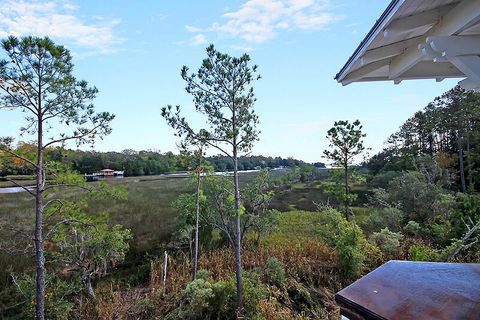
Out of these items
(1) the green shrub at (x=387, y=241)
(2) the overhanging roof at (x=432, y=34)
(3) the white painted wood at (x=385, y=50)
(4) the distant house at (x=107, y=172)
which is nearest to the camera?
(2) the overhanging roof at (x=432, y=34)

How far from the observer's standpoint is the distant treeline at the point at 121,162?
5.05 m

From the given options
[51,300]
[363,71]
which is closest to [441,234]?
[363,71]

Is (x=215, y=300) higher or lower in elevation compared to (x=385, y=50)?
lower

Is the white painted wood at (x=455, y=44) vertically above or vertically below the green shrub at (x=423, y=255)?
above

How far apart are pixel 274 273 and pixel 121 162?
28483 mm

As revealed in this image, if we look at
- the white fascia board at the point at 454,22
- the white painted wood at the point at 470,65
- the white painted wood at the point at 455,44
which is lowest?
the white painted wood at the point at 470,65

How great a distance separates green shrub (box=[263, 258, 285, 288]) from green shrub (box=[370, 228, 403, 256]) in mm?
2624

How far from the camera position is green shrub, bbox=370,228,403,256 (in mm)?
7246

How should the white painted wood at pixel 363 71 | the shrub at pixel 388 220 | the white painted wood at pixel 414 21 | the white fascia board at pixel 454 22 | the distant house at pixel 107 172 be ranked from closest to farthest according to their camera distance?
the white fascia board at pixel 454 22, the white painted wood at pixel 414 21, the white painted wood at pixel 363 71, the shrub at pixel 388 220, the distant house at pixel 107 172

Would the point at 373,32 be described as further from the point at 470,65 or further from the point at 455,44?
the point at 470,65

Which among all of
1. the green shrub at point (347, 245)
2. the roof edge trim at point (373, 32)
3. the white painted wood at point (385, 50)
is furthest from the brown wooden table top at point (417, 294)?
the green shrub at point (347, 245)

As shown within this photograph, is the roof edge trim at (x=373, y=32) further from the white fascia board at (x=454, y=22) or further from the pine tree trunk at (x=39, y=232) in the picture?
the pine tree trunk at (x=39, y=232)

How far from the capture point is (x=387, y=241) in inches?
291

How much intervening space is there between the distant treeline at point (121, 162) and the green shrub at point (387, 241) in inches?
136
